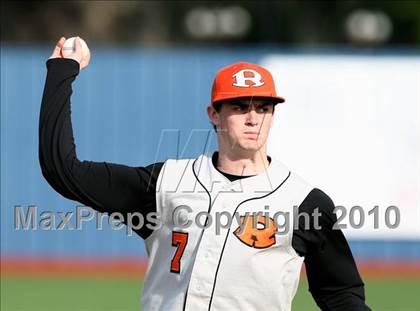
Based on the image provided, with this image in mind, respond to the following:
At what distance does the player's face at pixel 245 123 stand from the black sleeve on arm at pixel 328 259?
315 millimetres

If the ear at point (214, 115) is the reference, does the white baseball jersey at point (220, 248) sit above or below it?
below

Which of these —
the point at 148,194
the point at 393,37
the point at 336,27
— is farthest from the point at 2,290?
the point at 393,37

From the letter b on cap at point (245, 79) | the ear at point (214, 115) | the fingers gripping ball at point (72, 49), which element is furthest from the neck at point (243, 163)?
the fingers gripping ball at point (72, 49)

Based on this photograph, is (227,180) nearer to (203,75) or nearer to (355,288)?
(355,288)

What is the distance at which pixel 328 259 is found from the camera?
3.85 meters

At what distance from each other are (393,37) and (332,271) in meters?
22.0

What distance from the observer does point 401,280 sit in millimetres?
10469

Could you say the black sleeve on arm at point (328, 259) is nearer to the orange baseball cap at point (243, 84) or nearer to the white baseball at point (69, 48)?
the orange baseball cap at point (243, 84)

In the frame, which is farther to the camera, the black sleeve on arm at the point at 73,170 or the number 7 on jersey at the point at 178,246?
the number 7 on jersey at the point at 178,246

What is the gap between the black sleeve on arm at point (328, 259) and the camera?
12.5ft

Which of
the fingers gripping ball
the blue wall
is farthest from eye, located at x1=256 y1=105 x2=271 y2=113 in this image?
the blue wall

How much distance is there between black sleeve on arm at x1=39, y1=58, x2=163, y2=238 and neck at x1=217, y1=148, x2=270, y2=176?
0.90 feet

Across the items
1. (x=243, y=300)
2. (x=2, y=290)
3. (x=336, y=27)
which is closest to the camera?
(x=243, y=300)

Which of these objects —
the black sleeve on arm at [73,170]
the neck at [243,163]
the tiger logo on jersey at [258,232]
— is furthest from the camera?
the neck at [243,163]
